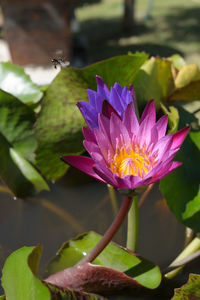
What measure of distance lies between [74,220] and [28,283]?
10.1 inches

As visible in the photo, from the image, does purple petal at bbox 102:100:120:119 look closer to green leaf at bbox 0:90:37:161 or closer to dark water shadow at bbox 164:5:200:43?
green leaf at bbox 0:90:37:161

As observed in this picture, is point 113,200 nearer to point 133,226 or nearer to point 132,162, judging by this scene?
point 133,226

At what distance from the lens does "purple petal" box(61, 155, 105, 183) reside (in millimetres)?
368

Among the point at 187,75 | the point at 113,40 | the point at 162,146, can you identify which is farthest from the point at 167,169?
the point at 113,40

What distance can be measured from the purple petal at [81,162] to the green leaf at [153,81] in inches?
11.3

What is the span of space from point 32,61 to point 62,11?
16.3 inches

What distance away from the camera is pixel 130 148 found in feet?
1.34

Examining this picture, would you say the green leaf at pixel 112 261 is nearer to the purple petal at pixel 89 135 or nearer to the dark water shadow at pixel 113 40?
the purple petal at pixel 89 135

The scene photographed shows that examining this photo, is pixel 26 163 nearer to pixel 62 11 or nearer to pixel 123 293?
→ pixel 123 293

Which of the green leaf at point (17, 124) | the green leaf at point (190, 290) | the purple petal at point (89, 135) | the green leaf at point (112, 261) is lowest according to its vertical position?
the green leaf at point (190, 290)

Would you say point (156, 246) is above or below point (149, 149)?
below

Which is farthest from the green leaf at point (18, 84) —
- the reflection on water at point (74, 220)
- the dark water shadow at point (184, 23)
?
the dark water shadow at point (184, 23)

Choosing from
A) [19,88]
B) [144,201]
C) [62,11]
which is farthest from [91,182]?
[62,11]

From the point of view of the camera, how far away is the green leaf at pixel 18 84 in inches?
28.5
